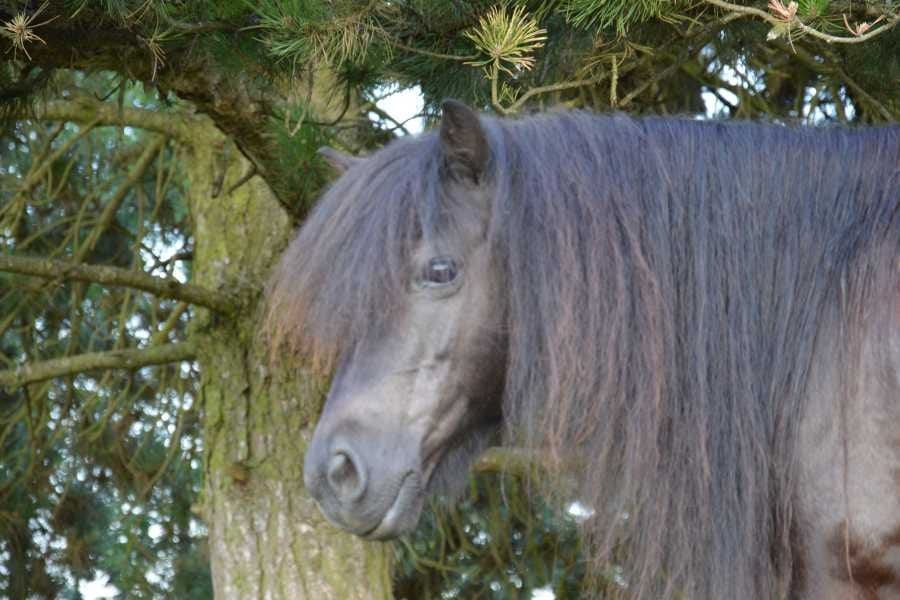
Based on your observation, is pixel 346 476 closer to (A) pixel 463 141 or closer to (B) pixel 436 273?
(B) pixel 436 273

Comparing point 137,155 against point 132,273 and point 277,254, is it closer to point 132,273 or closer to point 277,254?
point 277,254

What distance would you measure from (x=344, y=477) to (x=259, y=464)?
198 cm

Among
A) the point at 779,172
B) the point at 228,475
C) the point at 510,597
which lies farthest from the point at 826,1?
the point at 510,597

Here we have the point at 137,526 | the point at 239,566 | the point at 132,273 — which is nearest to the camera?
the point at 132,273

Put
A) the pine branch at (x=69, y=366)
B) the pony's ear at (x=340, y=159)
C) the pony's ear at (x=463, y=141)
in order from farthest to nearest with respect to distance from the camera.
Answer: the pine branch at (x=69, y=366), the pony's ear at (x=340, y=159), the pony's ear at (x=463, y=141)

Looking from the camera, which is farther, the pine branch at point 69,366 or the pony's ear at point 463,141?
the pine branch at point 69,366

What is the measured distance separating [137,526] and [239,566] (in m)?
1.38

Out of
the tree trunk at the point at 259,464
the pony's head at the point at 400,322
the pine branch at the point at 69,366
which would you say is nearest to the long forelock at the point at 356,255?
the pony's head at the point at 400,322

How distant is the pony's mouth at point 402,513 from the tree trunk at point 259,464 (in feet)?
5.91

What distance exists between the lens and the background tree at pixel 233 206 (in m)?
3.07

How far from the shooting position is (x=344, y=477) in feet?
7.51

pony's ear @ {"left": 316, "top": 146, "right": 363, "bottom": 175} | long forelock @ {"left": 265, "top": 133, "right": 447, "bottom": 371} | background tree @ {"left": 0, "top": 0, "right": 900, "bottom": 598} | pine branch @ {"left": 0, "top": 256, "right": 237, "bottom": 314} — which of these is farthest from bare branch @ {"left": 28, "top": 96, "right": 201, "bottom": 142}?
long forelock @ {"left": 265, "top": 133, "right": 447, "bottom": 371}

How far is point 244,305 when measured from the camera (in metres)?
4.32

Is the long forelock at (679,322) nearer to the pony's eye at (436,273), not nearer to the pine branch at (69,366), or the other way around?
the pony's eye at (436,273)
